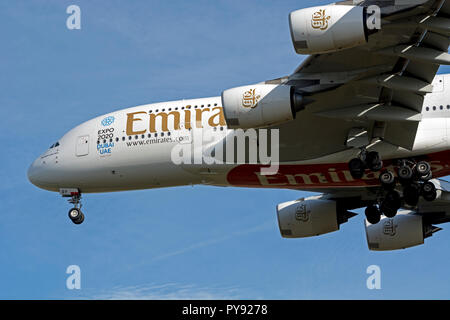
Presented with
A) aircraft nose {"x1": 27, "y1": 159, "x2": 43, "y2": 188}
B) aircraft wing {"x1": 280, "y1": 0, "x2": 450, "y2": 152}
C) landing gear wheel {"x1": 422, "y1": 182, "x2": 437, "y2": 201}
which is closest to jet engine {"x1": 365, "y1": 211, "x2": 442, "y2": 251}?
landing gear wheel {"x1": 422, "y1": 182, "x2": 437, "y2": 201}

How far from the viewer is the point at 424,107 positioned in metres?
24.4

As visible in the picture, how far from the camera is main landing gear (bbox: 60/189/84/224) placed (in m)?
28.9

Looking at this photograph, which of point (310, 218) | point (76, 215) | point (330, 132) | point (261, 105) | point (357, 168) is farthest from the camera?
point (310, 218)

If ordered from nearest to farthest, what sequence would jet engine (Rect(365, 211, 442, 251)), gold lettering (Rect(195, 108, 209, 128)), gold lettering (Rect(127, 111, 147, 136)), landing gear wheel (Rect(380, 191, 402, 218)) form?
gold lettering (Rect(195, 108, 209, 128)), landing gear wheel (Rect(380, 191, 402, 218)), gold lettering (Rect(127, 111, 147, 136)), jet engine (Rect(365, 211, 442, 251))

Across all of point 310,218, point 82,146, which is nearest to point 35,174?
point 82,146

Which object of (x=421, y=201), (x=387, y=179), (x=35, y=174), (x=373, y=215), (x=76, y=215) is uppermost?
(x=35, y=174)

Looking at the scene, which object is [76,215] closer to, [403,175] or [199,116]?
[199,116]

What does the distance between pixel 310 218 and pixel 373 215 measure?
2.61 metres

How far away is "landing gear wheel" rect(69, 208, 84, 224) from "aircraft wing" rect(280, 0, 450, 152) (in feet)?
25.8

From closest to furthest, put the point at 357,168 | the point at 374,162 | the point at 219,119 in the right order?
the point at 374,162 → the point at 357,168 → the point at 219,119

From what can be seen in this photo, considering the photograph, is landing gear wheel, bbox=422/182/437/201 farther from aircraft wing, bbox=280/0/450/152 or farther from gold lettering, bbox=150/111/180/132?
gold lettering, bbox=150/111/180/132

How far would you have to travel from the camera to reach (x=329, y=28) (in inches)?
790

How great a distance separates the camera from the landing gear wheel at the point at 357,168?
79.9ft

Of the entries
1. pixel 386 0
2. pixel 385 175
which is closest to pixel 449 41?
pixel 386 0
